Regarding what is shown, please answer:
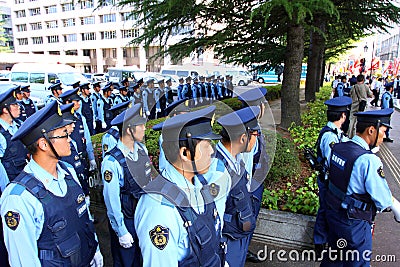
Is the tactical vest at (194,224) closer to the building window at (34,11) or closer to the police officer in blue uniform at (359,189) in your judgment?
the police officer in blue uniform at (359,189)

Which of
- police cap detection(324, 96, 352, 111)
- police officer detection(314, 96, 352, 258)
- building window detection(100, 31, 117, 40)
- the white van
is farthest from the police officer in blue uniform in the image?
building window detection(100, 31, 117, 40)

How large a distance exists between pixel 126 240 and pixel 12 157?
2413mm

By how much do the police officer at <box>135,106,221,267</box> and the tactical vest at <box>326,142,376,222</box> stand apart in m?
1.38

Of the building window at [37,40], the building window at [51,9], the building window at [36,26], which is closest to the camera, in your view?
→ the building window at [51,9]

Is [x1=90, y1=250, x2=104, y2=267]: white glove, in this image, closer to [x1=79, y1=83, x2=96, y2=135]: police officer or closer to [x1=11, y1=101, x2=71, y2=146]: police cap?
[x1=11, y1=101, x2=71, y2=146]: police cap

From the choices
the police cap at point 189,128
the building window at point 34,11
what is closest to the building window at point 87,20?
the building window at point 34,11

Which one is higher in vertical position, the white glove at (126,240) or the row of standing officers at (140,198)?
the row of standing officers at (140,198)

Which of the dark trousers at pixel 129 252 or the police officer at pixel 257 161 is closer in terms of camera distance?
the dark trousers at pixel 129 252

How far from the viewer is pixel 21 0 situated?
56.2 m

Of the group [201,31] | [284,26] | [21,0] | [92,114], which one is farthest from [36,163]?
[21,0]

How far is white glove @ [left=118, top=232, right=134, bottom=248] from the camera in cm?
→ 275

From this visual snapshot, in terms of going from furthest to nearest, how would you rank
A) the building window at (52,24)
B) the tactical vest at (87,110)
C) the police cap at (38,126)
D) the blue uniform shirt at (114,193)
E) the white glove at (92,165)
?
the building window at (52,24) → the tactical vest at (87,110) → the white glove at (92,165) → the blue uniform shirt at (114,193) → the police cap at (38,126)

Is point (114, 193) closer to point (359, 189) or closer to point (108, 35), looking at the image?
point (359, 189)

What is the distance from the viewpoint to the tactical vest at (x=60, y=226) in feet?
6.56
